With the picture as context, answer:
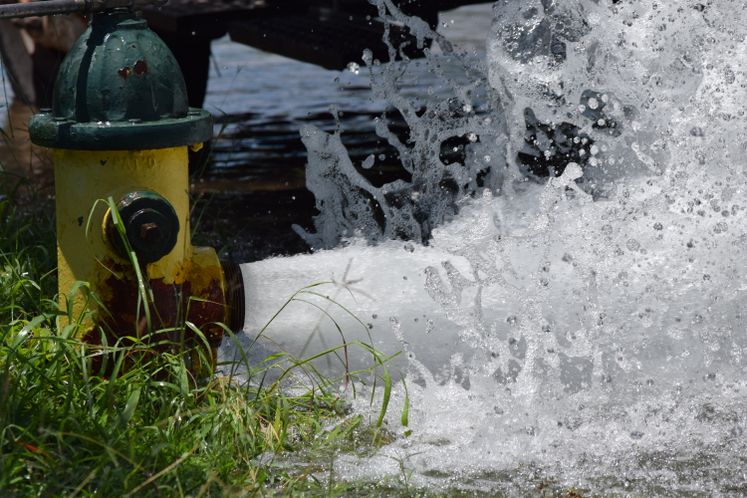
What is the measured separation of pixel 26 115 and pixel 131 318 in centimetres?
525

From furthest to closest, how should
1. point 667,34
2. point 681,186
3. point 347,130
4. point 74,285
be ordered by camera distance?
point 347,130 < point 667,34 < point 681,186 < point 74,285

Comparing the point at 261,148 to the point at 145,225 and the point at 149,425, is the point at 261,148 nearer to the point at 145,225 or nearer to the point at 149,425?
the point at 145,225

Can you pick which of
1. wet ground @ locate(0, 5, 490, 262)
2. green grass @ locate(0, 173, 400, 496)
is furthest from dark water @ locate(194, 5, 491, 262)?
green grass @ locate(0, 173, 400, 496)

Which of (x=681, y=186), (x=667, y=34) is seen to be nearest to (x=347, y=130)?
Answer: (x=667, y=34)

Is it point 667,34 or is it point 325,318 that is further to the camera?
point 667,34

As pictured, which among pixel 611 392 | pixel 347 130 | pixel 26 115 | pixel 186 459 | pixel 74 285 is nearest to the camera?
pixel 186 459

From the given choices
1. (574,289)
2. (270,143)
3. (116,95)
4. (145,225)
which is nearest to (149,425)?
(145,225)

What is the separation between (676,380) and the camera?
298 cm

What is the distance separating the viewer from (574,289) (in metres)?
3.16

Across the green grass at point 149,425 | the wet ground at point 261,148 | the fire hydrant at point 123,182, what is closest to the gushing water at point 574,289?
the green grass at point 149,425

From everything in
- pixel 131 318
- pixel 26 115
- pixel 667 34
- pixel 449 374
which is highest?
pixel 667 34

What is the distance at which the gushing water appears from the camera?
8.41 feet

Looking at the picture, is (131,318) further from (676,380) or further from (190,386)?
(676,380)

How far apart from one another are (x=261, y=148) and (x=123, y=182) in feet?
12.2
